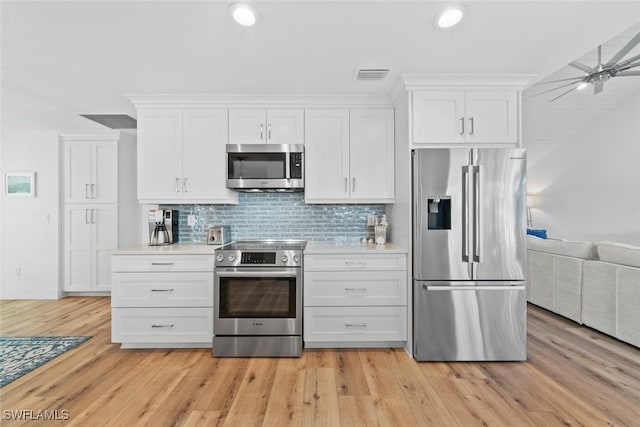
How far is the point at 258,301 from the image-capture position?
2.81 meters

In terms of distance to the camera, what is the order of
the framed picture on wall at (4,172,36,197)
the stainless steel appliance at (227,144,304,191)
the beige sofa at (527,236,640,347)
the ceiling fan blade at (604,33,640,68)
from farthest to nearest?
the framed picture on wall at (4,172,36,197), the stainless steel appliance at (227,144,304,191), the ceiling fan blade at (604,33,640,68), the beige sofa at (527,236,640,347)

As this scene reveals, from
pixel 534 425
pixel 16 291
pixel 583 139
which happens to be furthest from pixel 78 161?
pixel 583 139

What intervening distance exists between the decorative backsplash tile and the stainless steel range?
759 mm

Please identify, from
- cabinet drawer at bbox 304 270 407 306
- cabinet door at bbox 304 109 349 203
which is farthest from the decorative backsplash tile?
cabinet drawer at bbox 304 270 407 306

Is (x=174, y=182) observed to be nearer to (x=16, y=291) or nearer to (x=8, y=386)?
(x=8, y=386)

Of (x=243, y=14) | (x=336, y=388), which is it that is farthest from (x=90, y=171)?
(x=336, y=388)

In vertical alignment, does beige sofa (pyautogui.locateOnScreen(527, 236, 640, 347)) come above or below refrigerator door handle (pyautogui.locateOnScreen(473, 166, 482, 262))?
below

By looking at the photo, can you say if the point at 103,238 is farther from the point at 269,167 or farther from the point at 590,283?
the point at 590,283

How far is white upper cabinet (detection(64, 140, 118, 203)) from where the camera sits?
4.68 meters

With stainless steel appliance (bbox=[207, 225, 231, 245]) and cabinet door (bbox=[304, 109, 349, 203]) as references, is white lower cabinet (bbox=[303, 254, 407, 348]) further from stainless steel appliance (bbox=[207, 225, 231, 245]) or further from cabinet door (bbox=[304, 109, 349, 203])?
stainless steel appliance (bbox=[207, 225, 231, 245])

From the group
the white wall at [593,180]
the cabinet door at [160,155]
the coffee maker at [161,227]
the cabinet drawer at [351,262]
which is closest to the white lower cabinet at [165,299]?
the coffee maker at [161,227]

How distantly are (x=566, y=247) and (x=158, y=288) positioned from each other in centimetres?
427

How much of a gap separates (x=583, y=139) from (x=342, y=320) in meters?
6.76

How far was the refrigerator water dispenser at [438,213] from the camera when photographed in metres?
2.66
